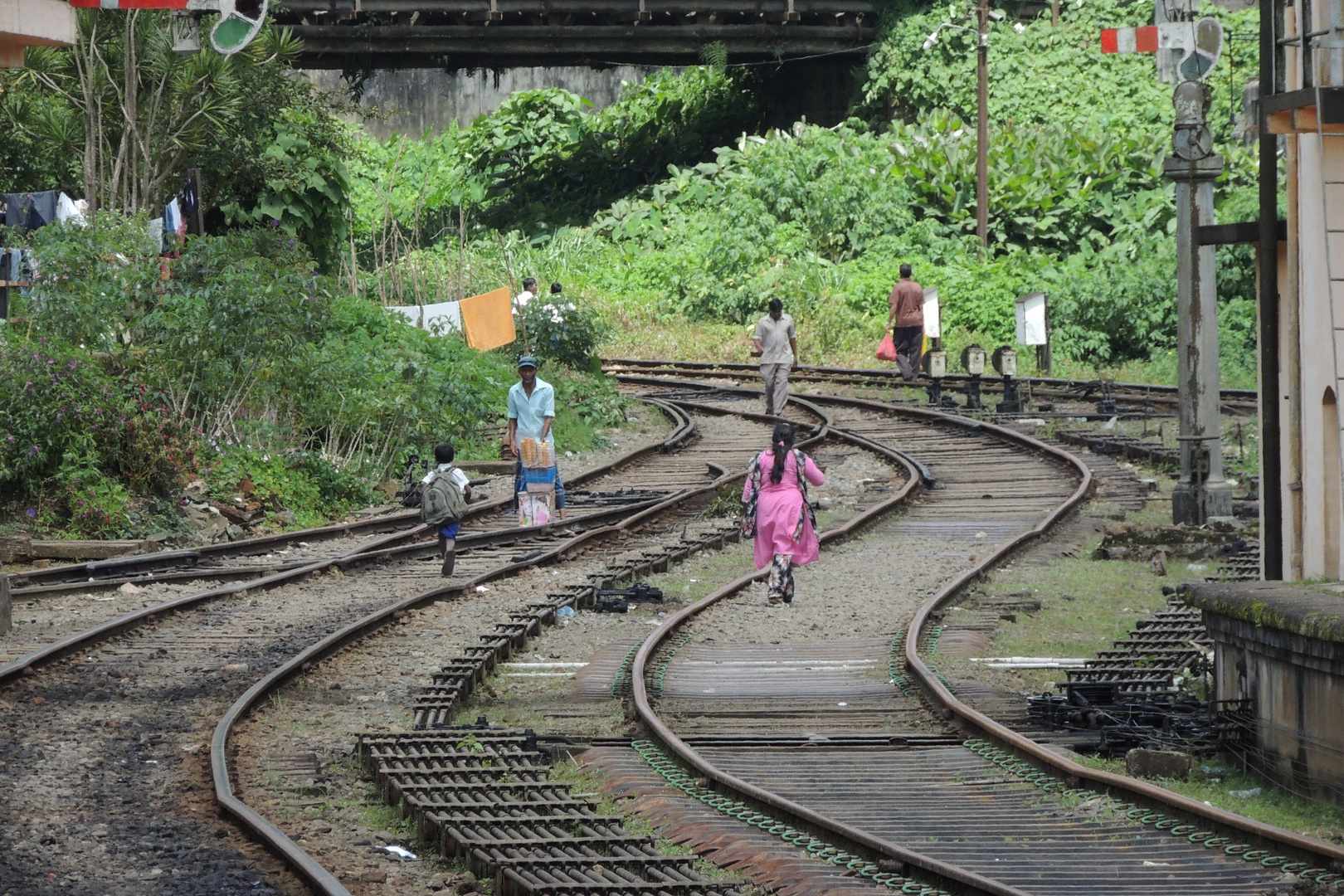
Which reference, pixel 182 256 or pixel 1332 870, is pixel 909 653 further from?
pixel 182 256

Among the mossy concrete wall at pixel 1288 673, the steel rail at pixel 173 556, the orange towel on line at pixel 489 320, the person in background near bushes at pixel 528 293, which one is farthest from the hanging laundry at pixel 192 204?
the mossy concrete wall at pixel 1288 673

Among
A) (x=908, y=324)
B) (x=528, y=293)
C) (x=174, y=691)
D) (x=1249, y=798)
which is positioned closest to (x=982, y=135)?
(x=908, y=324)

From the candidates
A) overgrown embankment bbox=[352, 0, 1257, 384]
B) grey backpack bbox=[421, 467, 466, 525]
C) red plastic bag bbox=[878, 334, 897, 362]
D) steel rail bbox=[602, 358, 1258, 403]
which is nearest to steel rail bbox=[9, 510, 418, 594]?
grey backpack bbox=[421, 467, 466, 525]

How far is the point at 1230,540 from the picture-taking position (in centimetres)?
1518

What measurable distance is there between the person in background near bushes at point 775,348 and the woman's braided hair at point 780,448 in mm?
9176

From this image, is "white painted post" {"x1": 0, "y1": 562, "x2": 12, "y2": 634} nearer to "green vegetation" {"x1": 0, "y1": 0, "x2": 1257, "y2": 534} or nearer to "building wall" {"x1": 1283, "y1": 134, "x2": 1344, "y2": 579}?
"green vegetation" {"x1": 0, "y1": 0, "x2": 1257, "y2": 534}

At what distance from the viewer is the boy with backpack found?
13883 mm

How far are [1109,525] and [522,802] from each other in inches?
402

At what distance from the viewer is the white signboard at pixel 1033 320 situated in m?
24.5

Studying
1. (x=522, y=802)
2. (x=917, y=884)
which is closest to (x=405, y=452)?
(x=522, y=802)

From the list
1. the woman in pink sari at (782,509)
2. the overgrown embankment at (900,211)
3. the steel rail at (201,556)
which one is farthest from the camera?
the overgrown embankment at (900,211)

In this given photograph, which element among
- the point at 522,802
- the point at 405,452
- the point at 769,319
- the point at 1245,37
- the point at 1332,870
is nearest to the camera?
the point at 1332,870

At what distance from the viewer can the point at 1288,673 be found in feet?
26.9

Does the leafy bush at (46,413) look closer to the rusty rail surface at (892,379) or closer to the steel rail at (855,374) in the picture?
the rusty rail surface at (892,379)
